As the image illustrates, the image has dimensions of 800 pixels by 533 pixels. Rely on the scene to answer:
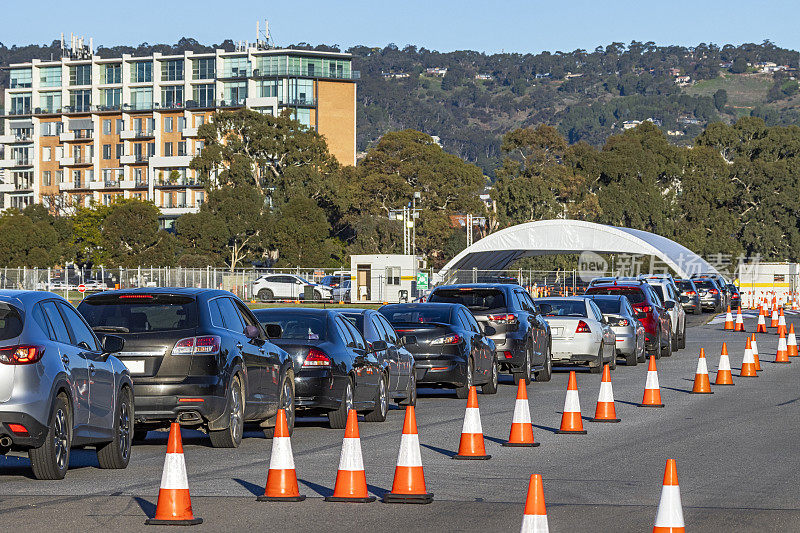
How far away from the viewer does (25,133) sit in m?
145

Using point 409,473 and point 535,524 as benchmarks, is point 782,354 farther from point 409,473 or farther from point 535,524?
point 535,524

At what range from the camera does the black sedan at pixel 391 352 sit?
17516 mm

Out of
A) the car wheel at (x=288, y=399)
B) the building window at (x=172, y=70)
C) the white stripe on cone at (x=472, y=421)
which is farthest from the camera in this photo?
the building window at (x=172, y=70)

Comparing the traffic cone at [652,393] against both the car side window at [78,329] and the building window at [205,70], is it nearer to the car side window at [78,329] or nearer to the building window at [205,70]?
the car side window at [78,329]

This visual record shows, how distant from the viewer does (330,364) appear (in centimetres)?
1576

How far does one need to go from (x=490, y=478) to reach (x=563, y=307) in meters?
15.5

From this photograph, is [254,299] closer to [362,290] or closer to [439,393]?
[362,290]

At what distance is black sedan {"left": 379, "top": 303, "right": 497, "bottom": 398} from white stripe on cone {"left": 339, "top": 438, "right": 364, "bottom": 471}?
9.69m

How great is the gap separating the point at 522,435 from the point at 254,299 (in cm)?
6222

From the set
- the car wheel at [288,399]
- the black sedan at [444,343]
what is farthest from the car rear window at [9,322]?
the black sedan at [444,343]

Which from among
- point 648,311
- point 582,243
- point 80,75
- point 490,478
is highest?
point 80,75

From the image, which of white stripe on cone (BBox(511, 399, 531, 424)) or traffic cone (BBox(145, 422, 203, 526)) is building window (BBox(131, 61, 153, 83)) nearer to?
white stripe on cone (BBox(511, 399, 531, 424))

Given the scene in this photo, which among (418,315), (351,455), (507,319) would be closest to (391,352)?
(418,315)

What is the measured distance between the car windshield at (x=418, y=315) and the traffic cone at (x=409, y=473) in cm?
1003
